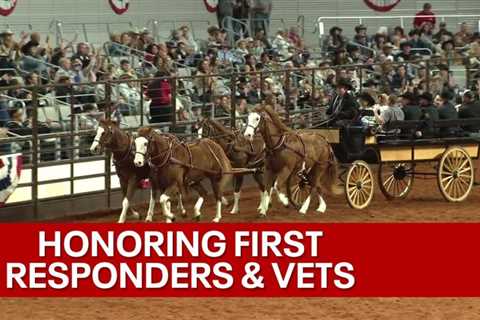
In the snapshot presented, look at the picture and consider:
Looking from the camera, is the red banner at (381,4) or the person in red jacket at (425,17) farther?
the red banner at (381,4)

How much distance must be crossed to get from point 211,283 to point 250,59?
14.8 meters

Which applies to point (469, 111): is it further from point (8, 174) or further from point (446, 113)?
point (8, 174)

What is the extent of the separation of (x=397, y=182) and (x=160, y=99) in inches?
163

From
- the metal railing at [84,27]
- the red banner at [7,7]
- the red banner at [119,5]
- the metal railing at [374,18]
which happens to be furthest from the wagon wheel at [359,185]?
the metal railing at [374,18]

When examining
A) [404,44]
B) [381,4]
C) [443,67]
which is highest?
[381,4]

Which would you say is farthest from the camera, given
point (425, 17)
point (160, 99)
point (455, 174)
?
point (425, 17)

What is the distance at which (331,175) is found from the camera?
1928cm

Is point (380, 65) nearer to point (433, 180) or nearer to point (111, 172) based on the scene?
point (433, 180)

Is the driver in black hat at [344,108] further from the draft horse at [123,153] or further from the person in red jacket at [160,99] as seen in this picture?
the draft horse at [123,153]

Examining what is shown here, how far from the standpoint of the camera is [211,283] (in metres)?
11.7

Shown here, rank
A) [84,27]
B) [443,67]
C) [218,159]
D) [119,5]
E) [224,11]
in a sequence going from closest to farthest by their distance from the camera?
[218,159]
[84,27]
[119,5]
[443,67]
[224,11]

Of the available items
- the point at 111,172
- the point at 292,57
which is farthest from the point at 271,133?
the point at 292,57

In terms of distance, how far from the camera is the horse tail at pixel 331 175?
1911 centimetres

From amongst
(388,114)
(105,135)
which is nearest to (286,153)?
(388,114)
